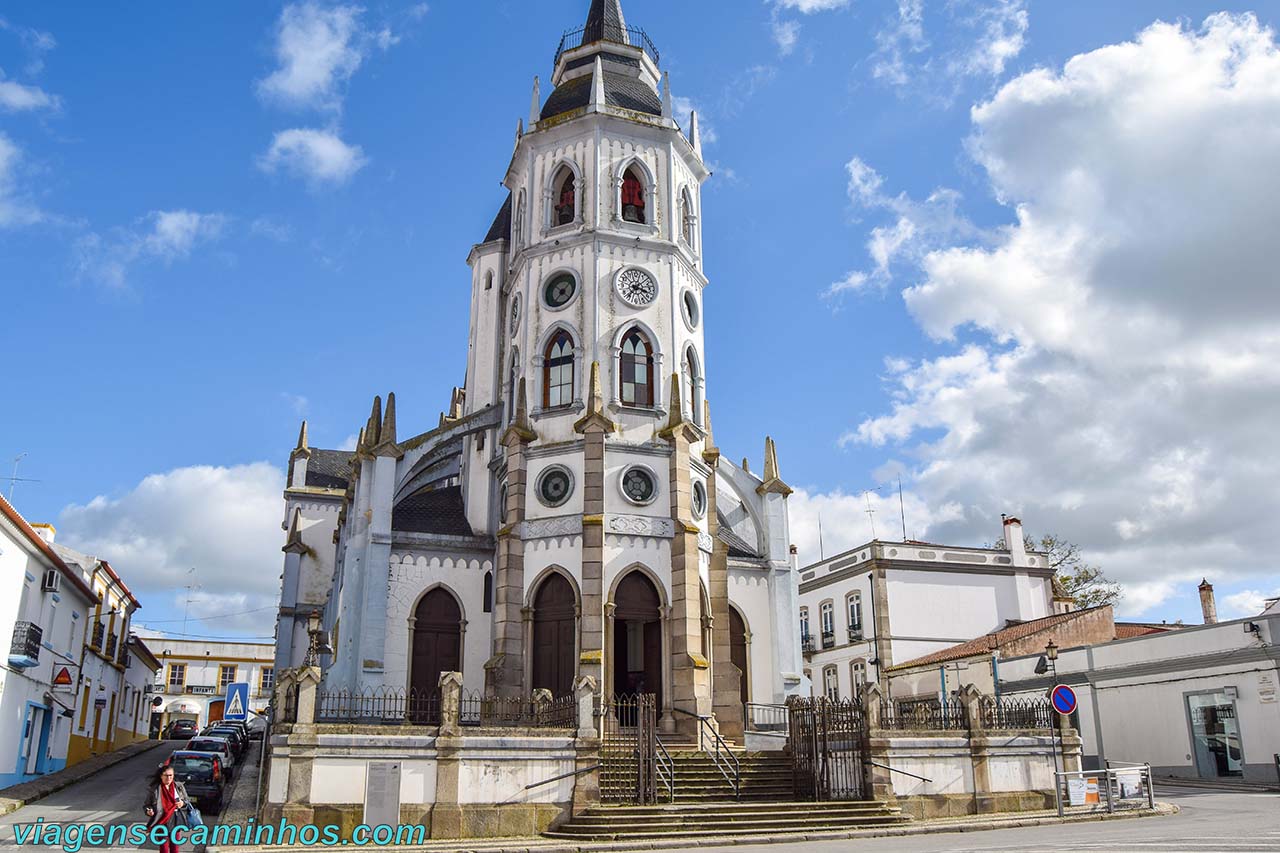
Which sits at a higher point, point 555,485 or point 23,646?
point 555,485

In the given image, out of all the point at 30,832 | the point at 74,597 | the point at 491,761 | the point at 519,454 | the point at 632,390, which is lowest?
the point at 30,832

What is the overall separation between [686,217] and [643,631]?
12.8 meters

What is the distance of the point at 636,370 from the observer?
29.2 meters

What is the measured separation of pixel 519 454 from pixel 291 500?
973 inches

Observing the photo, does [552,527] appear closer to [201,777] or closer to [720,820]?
[720,820]

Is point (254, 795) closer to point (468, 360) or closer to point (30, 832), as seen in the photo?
point (30, 832)

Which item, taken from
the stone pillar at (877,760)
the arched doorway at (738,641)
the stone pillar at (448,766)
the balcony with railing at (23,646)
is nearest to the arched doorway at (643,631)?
the arched doorway at (738,641)

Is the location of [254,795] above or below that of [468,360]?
below

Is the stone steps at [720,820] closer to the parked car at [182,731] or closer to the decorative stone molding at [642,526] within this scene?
the decorative stone molding at [642,526]

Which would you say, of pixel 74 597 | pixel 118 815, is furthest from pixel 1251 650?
pixel 74 597

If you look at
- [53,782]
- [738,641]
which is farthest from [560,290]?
[53,782]

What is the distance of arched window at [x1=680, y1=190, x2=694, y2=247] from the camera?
32.1m

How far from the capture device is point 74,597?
3322 cm

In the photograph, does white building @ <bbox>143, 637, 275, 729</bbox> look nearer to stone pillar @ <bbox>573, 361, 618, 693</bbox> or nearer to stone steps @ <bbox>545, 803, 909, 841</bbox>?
stone pillar @ <bbox>573, 361, 618, 693</bbox>
